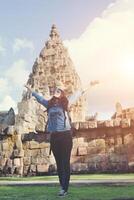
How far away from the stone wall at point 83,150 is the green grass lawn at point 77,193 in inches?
152

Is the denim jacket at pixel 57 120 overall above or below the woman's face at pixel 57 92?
below

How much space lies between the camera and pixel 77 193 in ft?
25.7

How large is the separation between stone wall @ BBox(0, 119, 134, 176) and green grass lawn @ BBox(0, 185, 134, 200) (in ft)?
12.7

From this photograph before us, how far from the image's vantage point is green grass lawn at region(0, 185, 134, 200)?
23.4 ft

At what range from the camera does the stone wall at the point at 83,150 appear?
1273 centimetres

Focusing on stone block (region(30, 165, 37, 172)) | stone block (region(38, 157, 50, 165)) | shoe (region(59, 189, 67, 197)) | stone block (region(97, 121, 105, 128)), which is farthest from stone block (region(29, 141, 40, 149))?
shoe (region(59, 189, 67, 197))

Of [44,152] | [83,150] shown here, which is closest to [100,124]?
[83,150]

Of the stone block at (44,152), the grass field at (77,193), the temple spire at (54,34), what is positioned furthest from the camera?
the temple spire at (54,34)

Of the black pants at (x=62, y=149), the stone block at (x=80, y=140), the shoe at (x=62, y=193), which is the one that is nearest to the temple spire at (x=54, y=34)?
the stone block at (x=80, y=140)

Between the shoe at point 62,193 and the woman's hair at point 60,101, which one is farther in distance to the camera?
the woman's hair at point 60,101

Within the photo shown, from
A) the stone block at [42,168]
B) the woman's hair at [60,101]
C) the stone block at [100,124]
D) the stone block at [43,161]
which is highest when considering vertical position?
the stone block at [100,124]

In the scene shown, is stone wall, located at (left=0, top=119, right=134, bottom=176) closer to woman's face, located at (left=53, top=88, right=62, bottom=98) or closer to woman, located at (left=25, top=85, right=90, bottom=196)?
woman, located at (left=25, top=85, right=90, bottom=196)

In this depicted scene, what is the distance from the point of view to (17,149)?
13953 millimetres

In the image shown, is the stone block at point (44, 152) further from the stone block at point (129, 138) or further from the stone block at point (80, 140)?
the stone block at point (129, 138)
